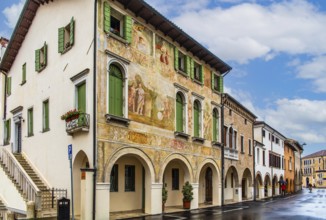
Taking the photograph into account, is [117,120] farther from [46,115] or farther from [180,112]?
[180,112]

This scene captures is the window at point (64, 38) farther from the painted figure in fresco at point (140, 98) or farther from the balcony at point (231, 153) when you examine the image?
the balcony at point (231, 153)

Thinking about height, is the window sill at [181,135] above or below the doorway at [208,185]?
above

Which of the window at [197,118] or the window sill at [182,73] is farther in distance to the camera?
the window at [197,118]

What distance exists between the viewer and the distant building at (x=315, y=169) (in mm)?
137375

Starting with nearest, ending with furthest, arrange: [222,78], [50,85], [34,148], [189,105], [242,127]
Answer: [50,85] → [34,148] → [189,105] → [222,78] → [242,127]

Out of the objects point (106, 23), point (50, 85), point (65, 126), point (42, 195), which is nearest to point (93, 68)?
point (106, 23)

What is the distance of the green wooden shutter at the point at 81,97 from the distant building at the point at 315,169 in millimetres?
127892

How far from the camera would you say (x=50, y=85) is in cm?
2138

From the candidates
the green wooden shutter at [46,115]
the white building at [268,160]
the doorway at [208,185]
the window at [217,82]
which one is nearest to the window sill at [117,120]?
the green wooden shutter at [46,115]

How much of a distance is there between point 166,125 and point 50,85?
658 cm

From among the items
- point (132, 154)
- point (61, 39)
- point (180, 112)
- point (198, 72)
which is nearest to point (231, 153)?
point (198, 72)

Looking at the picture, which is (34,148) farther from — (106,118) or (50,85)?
(106,118)

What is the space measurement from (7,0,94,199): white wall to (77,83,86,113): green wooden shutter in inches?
13.1

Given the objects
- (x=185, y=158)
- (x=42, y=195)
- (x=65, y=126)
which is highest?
(x=65, y=126)
